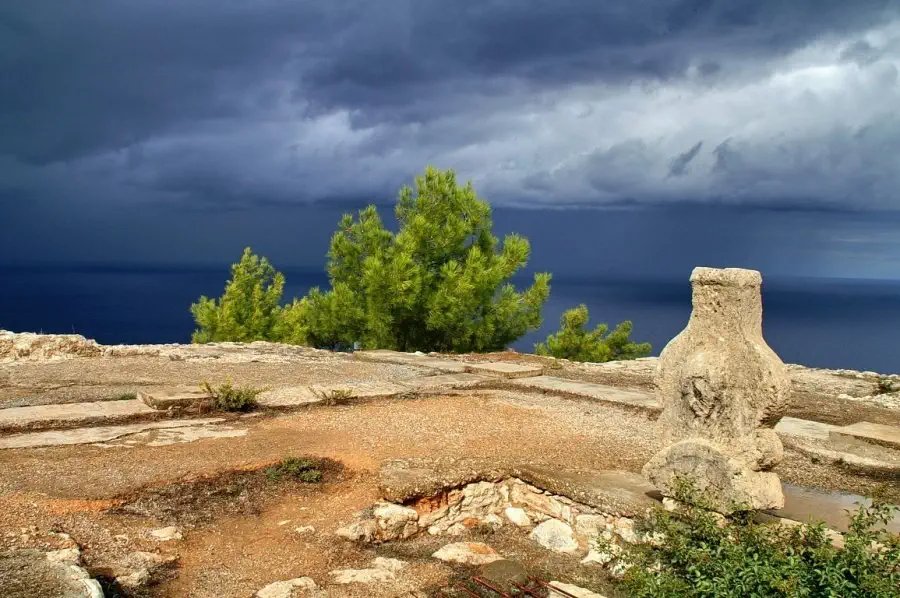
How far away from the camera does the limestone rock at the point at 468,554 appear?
16.4ft

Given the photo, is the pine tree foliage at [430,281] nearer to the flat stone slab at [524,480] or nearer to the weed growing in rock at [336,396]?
the weed growing in rock at [336,396]

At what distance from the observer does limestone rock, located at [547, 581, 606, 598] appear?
424 cm

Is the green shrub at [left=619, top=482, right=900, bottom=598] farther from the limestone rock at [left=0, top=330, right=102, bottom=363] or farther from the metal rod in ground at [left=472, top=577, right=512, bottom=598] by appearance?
the limestone rock at [left=0, top=330, right=102, bottom=363]

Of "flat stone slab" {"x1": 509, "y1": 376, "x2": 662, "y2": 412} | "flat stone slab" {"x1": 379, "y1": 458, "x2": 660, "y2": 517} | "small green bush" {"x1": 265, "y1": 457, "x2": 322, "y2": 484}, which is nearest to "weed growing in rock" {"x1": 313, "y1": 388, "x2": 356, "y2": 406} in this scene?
"small green bush" {"x1": 265, "y1": 457, "x2": 322, "y2": 484}

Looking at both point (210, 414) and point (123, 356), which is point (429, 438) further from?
point (123, 356)

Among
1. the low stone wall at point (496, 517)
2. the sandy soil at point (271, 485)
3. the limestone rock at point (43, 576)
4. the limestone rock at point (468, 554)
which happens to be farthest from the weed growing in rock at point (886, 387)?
the limestone rock at point (43, 576)

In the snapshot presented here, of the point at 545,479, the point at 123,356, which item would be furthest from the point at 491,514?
the point at 123,356

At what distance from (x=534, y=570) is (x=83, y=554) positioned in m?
2.91

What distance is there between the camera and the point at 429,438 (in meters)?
7.22

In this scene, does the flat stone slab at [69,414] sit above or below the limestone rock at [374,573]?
above

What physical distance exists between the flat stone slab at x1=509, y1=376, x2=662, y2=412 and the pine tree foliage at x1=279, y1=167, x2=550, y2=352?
7199 mm

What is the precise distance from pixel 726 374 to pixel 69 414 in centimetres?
657

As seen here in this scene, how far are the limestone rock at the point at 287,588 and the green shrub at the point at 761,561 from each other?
1895 millimetres

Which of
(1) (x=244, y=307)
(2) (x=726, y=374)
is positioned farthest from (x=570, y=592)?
(1) (x=244, y=307)
